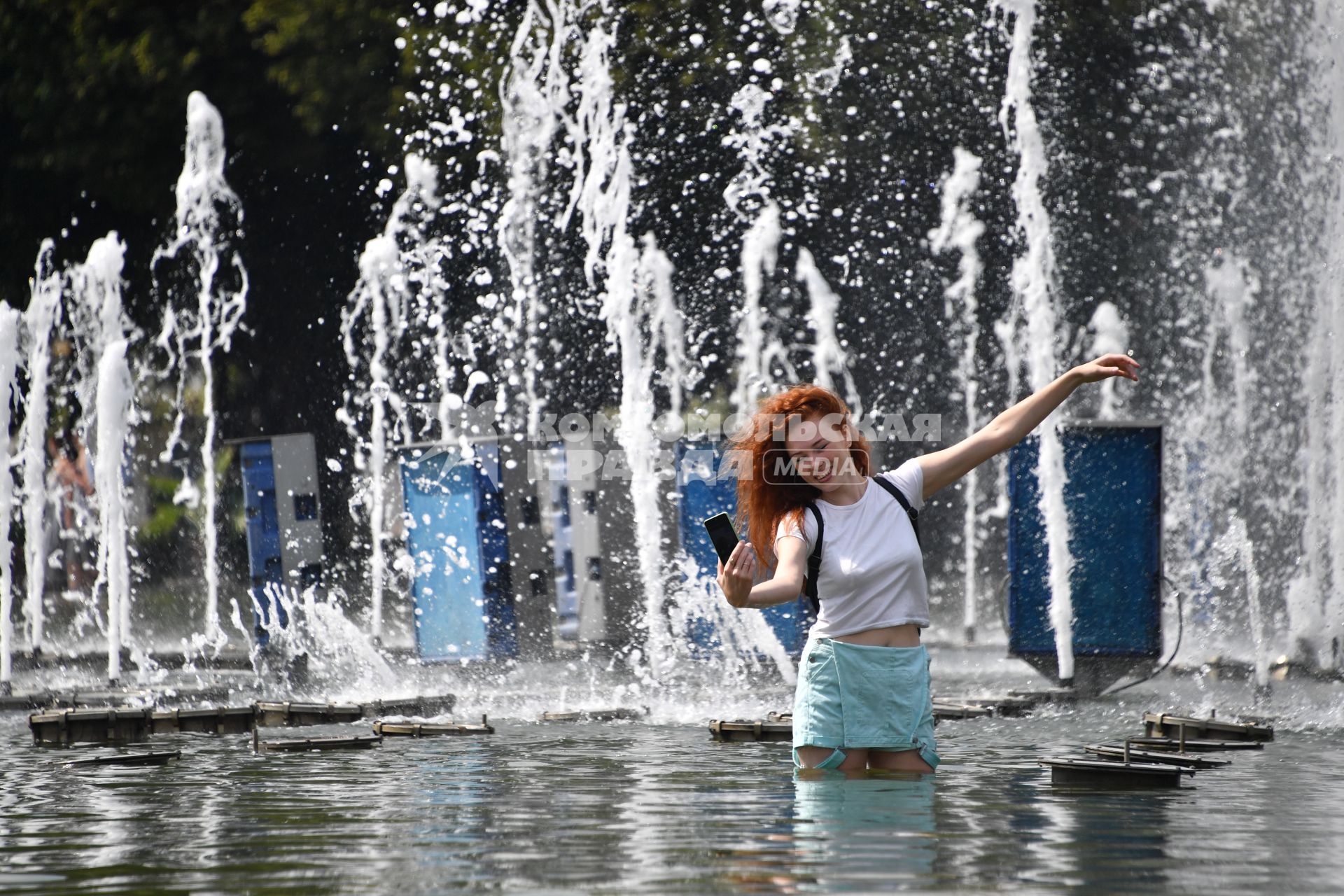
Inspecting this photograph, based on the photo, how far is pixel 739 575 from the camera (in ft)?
11.3

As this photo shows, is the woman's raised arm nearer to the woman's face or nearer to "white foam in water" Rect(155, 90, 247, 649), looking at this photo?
the woman's face

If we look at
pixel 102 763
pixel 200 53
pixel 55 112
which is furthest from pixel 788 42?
pixel 102 763

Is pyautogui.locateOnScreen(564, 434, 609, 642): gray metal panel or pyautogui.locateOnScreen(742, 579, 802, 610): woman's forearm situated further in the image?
pyautogui.locateOnScreen(564, 434, 609, 642): gray metal panel

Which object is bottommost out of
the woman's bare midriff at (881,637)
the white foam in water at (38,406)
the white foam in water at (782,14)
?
the woman's bare midriff at (881,637)

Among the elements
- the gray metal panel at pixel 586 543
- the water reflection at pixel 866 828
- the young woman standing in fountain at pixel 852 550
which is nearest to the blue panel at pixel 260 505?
the gray metal panel at pixel 586 543

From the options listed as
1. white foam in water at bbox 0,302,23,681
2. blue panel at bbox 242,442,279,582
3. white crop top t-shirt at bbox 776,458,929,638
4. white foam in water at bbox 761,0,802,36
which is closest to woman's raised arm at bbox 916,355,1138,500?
white crop top t-shirt at bbox 776,458,929,638

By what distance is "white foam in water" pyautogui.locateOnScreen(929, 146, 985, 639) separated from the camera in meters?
Result: 19.4

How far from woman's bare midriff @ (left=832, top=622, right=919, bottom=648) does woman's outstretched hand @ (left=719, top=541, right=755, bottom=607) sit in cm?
38

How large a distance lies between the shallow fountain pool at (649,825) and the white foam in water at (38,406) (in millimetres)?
12824

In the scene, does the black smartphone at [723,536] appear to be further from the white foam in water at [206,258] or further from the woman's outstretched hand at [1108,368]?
the white foam in water at [206,258]

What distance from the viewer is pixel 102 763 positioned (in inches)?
232

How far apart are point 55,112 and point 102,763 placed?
15.6 m

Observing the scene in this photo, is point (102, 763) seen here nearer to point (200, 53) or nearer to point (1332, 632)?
point (1332, 632)

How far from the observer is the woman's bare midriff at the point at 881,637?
12.2 ft
